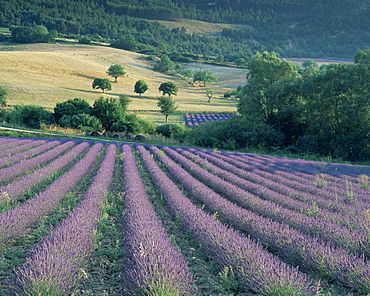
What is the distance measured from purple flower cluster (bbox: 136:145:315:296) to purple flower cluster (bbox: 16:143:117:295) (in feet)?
6.55

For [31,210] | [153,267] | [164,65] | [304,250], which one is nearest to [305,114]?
[304,250]

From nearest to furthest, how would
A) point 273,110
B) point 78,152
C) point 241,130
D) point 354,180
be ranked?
point 354,180 → point 78,152 → point 241,130 → point 273,110

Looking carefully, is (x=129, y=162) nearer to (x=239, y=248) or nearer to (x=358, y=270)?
(x=239, y=248)

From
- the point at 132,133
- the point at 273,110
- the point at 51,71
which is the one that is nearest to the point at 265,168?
the point at 273,110

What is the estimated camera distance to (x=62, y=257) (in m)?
4.09

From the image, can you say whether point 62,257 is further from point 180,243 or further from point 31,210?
point 31,210

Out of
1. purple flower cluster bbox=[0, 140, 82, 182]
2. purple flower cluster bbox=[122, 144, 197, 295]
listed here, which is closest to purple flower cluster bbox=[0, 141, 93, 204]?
purple flower cluster bbox=[0, 140, 82, 182]

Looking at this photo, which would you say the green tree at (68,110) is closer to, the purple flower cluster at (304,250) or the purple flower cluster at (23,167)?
the purple flower cluster at (23,167)

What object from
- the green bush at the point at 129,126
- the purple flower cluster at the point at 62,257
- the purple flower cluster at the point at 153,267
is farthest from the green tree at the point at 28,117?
the purple flower cluster at the point at 153,267

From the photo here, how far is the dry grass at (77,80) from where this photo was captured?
5547cm

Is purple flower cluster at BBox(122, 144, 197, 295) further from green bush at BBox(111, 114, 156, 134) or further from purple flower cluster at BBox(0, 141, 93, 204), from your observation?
green bush at BBox(111, 114, 156, 134)

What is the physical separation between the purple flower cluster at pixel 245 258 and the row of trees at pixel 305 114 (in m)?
21.7

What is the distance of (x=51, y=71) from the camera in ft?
250

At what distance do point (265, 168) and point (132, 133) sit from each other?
22781mm
